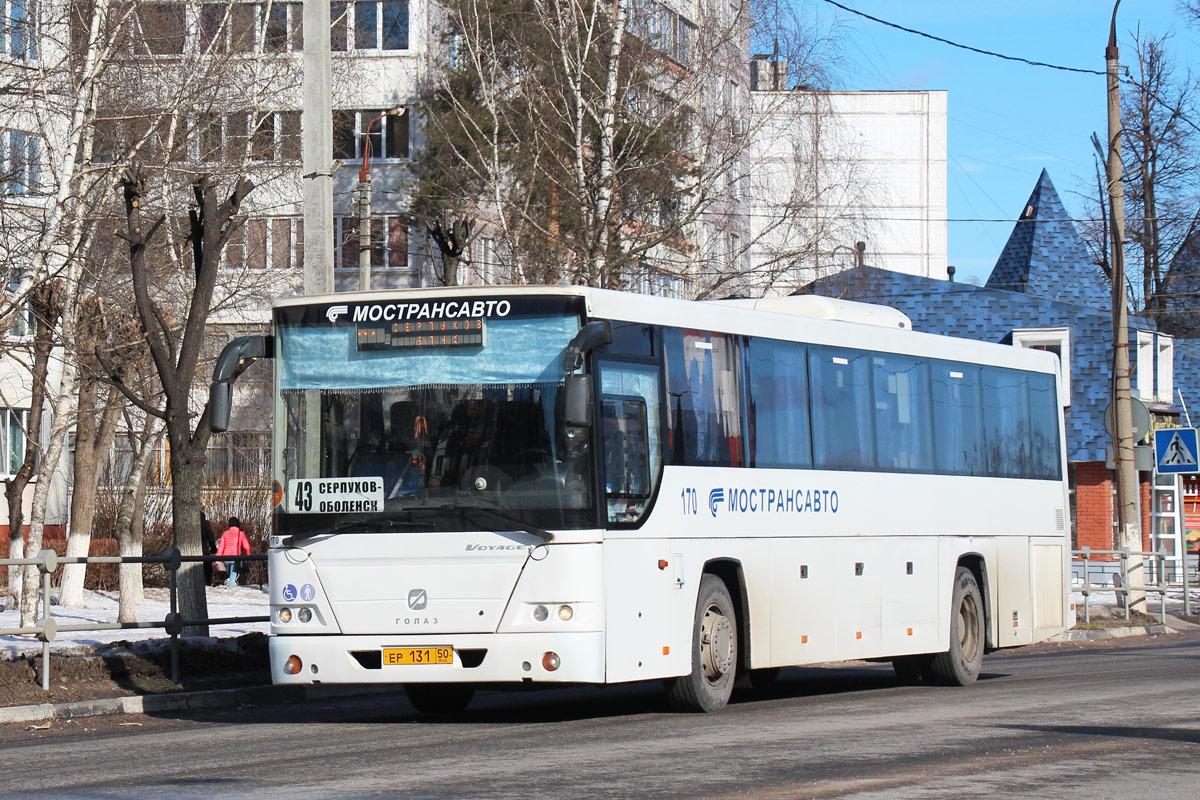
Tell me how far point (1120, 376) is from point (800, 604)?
52.0 feet

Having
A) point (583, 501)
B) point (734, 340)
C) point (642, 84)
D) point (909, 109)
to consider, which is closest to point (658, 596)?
point (583, 501)

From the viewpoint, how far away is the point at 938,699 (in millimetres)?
15773

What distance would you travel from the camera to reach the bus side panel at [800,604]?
49.4ft

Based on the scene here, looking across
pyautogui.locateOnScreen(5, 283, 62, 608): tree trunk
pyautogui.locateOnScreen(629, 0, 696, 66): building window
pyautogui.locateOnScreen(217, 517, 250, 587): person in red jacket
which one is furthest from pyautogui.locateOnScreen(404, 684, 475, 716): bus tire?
pyautogui.locateOnScreen(217, 517, 250, 587): person in red jacket

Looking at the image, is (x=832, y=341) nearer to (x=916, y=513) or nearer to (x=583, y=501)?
(x=916, y=513)

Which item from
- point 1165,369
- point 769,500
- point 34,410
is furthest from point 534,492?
point 1165,369

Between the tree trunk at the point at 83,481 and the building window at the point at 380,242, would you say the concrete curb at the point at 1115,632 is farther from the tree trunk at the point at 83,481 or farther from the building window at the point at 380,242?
the building window at the point at 380,242

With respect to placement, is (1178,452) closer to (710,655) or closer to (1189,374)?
(710,655)

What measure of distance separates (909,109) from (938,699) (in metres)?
71.5

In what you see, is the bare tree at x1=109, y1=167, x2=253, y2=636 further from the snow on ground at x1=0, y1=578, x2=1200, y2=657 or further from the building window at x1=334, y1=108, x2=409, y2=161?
the building window at x1=334, y1=108, x2=409, y2=161

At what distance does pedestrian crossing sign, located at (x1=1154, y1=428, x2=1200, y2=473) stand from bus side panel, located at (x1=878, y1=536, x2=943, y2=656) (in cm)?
1423

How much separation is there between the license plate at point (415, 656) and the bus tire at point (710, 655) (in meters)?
1.87

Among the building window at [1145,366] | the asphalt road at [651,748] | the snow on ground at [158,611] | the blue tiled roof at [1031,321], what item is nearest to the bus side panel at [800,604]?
the asphalt road at [651,748]

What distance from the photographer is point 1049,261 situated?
5978 cm
